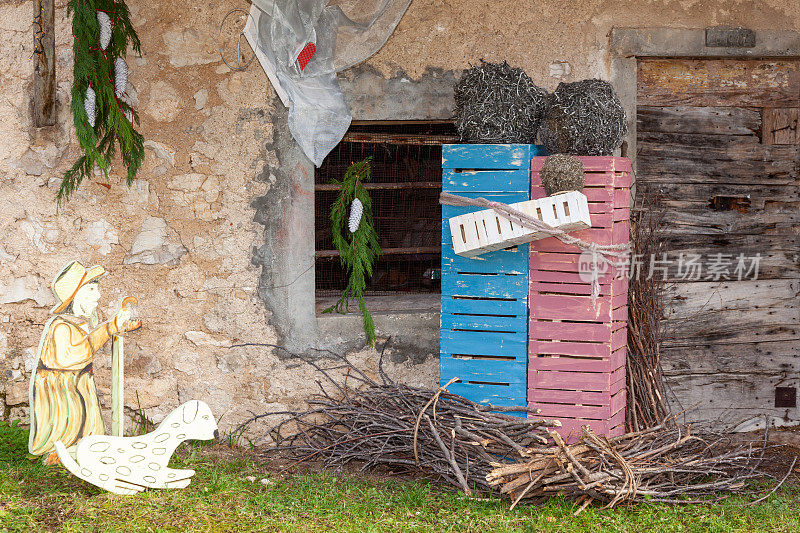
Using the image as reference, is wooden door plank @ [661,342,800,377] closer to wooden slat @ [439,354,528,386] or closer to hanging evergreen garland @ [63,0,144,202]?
wooden slat @ [439,354,528,386]

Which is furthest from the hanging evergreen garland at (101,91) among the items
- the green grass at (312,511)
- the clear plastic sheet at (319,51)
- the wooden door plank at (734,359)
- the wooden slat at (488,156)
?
the wooden door plank at (734,359)

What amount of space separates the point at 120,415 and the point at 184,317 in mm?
813

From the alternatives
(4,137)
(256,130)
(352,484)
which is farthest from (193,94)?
(352,484)

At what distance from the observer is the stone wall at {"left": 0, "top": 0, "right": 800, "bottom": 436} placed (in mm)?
4055

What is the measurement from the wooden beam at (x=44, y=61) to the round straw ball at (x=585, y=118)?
104 inches

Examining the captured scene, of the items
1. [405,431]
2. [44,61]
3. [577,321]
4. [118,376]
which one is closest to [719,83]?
[577,321]

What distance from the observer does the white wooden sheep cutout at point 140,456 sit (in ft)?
10.6

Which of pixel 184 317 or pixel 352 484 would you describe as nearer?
pixel 352 484

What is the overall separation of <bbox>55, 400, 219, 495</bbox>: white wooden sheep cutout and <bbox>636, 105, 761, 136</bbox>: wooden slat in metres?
2.95

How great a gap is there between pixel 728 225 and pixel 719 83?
84 centimetres

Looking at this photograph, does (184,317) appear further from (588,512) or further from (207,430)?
(588,512)

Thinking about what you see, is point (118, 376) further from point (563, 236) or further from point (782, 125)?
point (782, 125)

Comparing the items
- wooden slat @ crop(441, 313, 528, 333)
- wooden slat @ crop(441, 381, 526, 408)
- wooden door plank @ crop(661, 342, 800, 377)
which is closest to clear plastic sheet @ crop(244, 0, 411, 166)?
wooden slat @ crop(441, 313, 528, 333)

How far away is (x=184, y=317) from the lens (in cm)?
416
